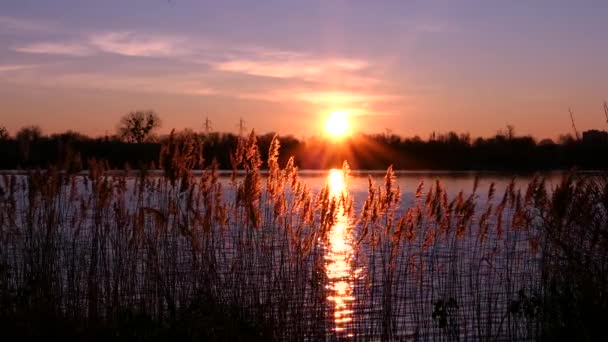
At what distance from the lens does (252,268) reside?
362 inches

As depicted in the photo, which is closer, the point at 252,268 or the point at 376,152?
the point at 252,268

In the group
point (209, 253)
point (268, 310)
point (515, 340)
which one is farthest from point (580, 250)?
point (209, 253)

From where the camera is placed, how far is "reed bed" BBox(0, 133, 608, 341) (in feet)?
27.1

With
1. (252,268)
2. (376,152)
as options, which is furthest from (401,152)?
(252,268)

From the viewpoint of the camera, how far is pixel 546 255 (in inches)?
358

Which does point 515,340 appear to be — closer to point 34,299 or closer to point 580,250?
point 580,250

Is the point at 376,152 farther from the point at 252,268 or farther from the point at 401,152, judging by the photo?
the point at 252,268

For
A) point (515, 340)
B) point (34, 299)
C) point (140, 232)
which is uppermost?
point (140, 232)

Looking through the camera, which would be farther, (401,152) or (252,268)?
(401,152)

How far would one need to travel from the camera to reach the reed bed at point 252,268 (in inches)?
325

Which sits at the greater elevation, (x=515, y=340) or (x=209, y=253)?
(x=209, y=253)

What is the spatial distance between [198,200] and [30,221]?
232 cm

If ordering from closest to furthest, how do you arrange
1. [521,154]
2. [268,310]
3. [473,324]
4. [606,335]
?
1. [606,335]
2. [268,310]
3. [473,324]
4. [521,154]

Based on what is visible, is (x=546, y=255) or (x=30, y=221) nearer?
(x=546, y=255)
